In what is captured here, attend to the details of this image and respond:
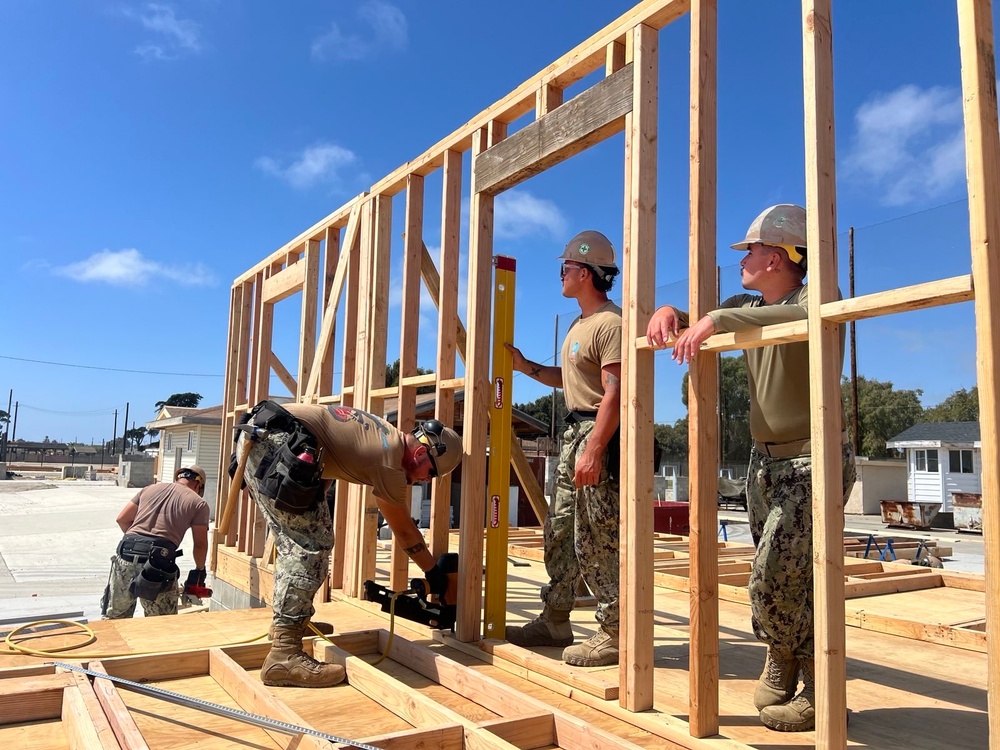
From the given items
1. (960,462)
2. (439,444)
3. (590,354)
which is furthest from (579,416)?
(960,462)

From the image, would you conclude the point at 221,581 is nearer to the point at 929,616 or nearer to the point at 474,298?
the point at 474,298

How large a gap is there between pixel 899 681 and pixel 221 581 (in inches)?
255

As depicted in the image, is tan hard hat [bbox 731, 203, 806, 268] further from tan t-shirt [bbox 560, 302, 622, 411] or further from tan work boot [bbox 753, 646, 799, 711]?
tan work boot [bbox 753, 646, 799, 711]

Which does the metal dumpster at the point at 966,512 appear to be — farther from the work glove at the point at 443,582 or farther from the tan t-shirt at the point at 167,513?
the tan t-shirt at the point at 167,513

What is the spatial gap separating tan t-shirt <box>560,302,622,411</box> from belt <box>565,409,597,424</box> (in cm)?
2

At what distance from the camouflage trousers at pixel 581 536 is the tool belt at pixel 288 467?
4.06 feet

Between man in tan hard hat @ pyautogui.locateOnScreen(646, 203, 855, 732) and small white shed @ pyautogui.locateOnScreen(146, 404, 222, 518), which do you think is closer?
man in tan hard hat @ pyautogui.locateOnScreen(646, 203, 855, 732)

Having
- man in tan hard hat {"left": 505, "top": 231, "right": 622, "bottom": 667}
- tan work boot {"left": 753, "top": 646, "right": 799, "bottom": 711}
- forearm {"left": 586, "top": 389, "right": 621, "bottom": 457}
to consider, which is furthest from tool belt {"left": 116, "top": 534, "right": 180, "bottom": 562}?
tan work boot {"left": 753, "top": 646, "right": 799, "bottom": 711}

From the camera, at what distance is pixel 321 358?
6160 millimetres

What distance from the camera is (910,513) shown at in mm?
21078

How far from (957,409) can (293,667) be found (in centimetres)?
5106

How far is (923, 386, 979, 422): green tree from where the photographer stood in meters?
42.7

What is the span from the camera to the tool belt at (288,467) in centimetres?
340

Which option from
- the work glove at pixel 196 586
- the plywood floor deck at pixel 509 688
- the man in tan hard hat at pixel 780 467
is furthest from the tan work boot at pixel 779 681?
the work glove at pixel 196 586
